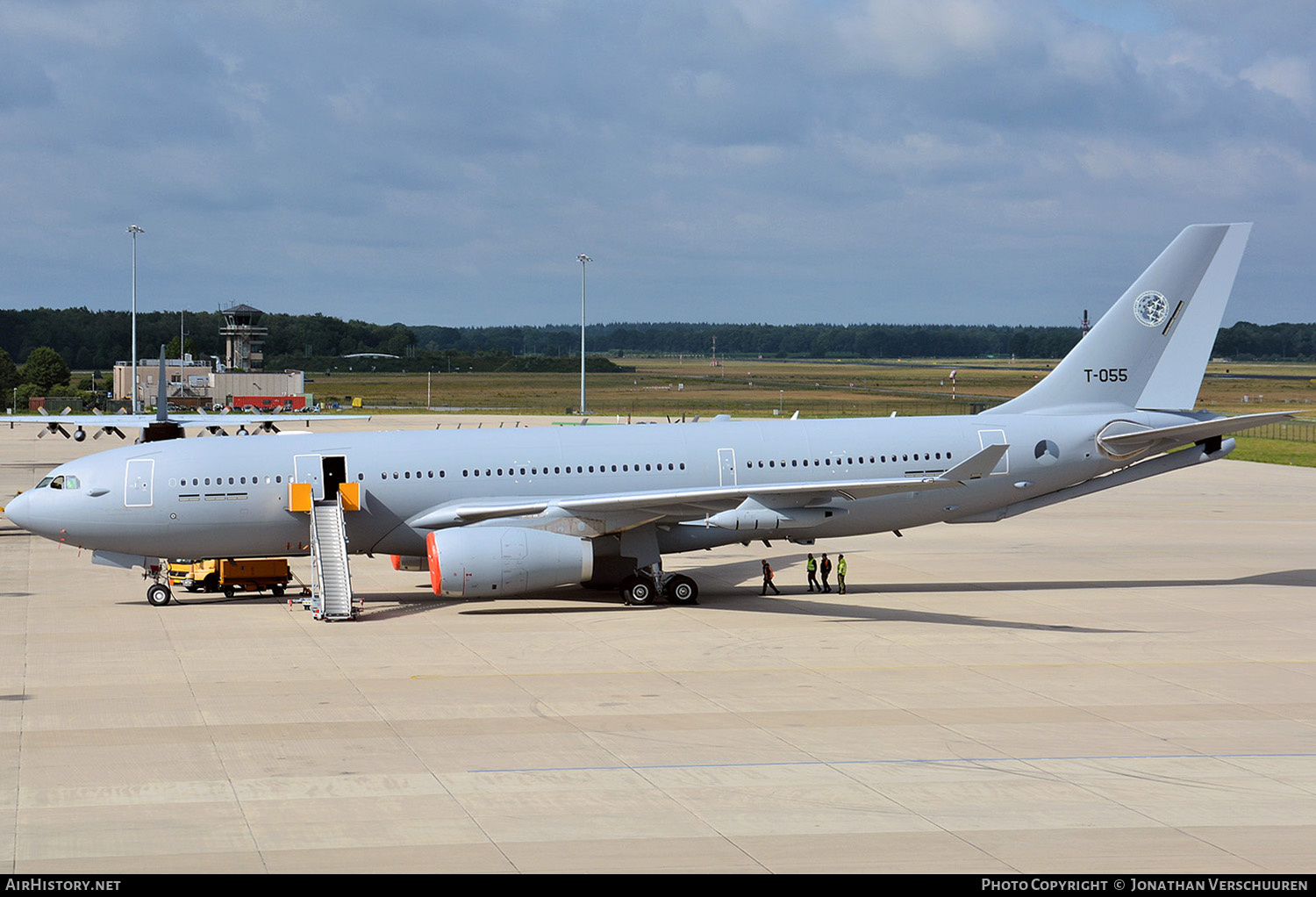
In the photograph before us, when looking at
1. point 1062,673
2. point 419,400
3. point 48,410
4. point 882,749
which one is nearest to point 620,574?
point 1062,673

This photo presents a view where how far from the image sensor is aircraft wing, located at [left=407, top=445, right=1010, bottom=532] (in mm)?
32094

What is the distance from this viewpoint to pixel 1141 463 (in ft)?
121

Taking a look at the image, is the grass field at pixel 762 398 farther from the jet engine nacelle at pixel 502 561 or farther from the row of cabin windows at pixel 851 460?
the jet engine nacelle at pixel 502 561

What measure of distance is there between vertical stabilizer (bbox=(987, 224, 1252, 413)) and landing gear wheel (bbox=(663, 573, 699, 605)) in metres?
11.9

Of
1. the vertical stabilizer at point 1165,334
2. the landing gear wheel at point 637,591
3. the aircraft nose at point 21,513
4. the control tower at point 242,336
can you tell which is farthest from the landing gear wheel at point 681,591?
the control tower at point 242,336

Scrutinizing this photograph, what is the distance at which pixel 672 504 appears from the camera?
1278 inches

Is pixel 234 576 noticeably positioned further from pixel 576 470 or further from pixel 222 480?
pixel 576 470

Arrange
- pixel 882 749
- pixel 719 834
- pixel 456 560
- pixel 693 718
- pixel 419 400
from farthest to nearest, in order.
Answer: pixel 419 400
pixel 456 560
pixel 693 718
pixel 882 749
pixel 719 834

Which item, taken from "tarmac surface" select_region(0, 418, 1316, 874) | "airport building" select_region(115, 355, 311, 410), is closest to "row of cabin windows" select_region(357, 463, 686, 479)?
"tarmac surface" select_region(0, 418, 1316, 874)

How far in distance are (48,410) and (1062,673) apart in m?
127

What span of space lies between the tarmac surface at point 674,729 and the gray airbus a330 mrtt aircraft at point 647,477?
164cm
